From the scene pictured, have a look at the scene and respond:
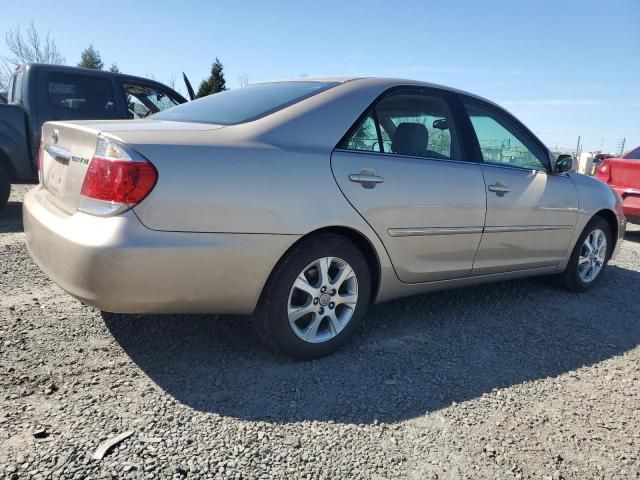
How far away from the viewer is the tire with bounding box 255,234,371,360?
2623mm

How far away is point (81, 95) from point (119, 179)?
4.83 m

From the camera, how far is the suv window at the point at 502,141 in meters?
3.63

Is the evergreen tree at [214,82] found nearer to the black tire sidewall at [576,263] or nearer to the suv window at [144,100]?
the suv window at [144,100]

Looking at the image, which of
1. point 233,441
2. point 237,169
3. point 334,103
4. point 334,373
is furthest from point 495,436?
point 334,103

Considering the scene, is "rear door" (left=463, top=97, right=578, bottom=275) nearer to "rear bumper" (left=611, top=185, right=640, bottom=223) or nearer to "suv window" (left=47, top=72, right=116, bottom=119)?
"rear bumper" (left=611, top=185, right=640, bottom=223)

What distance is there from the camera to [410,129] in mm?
3223

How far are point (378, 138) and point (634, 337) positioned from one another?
2.35 m

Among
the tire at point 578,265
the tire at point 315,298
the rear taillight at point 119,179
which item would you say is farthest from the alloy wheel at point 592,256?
the rear taillight at point 119,179

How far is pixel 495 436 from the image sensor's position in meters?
2.27

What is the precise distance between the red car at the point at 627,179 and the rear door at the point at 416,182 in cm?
505

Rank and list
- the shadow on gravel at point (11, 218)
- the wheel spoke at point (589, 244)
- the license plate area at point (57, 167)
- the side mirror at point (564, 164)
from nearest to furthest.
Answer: the license plate area at point (57, 167) < the side mirror at point (564, 164) < the wheel spoke at point (589, 244) < the shadow on gravel at point (11, 218)

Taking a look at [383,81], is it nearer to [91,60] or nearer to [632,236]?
[632,236]

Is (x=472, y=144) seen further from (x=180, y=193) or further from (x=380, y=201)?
(x=180, y=193)

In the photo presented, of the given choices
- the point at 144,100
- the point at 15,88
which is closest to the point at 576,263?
the point at 144,100
